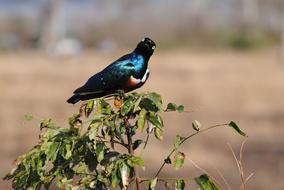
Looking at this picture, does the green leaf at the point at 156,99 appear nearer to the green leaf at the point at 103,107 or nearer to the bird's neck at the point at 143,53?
the green leaf at the point at 103,107

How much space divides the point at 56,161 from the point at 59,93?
54.7ft

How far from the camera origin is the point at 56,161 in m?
2.60

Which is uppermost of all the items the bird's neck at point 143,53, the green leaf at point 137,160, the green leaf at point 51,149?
the bird's neck at point 143,53

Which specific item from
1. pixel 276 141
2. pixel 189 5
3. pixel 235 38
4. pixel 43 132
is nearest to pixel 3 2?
pixel 189 5

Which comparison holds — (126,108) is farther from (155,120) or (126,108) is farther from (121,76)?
(121,76)

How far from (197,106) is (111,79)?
7.86 meters

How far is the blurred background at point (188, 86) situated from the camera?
12156 mm

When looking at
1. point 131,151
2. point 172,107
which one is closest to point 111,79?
point 131,151

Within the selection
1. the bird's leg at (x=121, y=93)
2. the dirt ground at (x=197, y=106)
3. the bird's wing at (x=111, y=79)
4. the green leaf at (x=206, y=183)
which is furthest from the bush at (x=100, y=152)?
the dirt ground at (x=197, y=106)

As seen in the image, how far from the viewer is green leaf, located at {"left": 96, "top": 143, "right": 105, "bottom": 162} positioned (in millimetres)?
2510

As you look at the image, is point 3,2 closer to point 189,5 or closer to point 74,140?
point 189,5

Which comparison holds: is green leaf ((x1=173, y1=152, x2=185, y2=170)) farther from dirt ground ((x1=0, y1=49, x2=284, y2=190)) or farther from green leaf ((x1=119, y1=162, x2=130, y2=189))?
dirt ground ((x1=0, y1=49, x2=284, y2=190))

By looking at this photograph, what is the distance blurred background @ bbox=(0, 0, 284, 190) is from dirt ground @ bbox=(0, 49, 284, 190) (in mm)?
18

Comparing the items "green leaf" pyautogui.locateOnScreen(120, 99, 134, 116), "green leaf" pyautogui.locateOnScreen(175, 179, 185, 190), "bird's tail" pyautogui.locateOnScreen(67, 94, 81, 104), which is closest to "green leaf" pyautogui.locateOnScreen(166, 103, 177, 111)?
"green leaf" pyautogui.locateOnScreen(120, 99, 134, 116)
